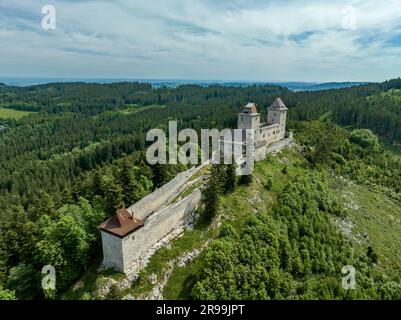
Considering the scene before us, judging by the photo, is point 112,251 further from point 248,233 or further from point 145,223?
point 248,233

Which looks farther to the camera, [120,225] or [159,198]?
[159,198]

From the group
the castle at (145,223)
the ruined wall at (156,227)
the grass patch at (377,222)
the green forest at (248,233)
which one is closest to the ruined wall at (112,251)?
the castle at (145,223)

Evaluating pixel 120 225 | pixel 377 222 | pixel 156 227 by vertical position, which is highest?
pixel 120 225

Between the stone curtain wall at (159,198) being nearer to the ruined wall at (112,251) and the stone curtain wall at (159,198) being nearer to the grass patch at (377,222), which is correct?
the ruined wall at (112,251)

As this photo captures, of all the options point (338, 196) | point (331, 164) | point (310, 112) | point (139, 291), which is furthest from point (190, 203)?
point (310, 112)

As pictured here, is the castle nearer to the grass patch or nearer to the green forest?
the green forest

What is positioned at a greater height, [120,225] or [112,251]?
[120,225]

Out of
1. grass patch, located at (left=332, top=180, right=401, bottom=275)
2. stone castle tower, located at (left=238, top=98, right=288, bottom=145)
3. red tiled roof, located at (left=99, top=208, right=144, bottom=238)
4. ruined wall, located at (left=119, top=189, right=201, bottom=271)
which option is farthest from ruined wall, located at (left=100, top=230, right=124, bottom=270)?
stone castle tower, located at (left=238, top=98, right=288, bottom=145)

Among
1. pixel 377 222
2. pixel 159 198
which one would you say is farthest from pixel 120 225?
pixel 377 222
